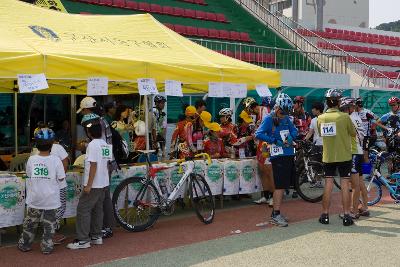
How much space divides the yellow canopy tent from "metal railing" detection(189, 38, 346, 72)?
6580 mm

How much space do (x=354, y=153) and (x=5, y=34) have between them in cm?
Result: 525

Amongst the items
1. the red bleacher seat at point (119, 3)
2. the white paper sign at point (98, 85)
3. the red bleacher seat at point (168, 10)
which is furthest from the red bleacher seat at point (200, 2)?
the white paper sign at point (98, 85)

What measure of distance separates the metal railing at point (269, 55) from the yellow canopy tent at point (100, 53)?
6.58 meters

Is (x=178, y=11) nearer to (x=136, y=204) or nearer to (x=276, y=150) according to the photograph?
(x=276, y=150)

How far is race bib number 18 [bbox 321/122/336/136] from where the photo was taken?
24.6 ft

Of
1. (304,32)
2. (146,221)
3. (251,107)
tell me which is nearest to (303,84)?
(251,107)

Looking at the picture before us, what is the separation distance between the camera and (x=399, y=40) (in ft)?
113

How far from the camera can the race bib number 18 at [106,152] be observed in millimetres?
6457

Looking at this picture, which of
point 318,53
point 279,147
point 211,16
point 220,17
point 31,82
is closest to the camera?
point 31,82

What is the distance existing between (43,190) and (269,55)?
43.8 feet

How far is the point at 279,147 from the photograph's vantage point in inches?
300

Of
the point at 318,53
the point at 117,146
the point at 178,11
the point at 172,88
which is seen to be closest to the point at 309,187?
the point at 172,88

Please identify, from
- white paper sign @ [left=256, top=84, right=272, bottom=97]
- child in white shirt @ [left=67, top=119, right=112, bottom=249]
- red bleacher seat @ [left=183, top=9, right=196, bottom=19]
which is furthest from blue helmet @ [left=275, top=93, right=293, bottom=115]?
red bleacher seat @ [left=183, top=9, right=196, bottom=19]

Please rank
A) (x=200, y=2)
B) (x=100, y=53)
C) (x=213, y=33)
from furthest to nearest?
(x=200, y=2)
(x=213, y=33)
(x=100, y=53)
